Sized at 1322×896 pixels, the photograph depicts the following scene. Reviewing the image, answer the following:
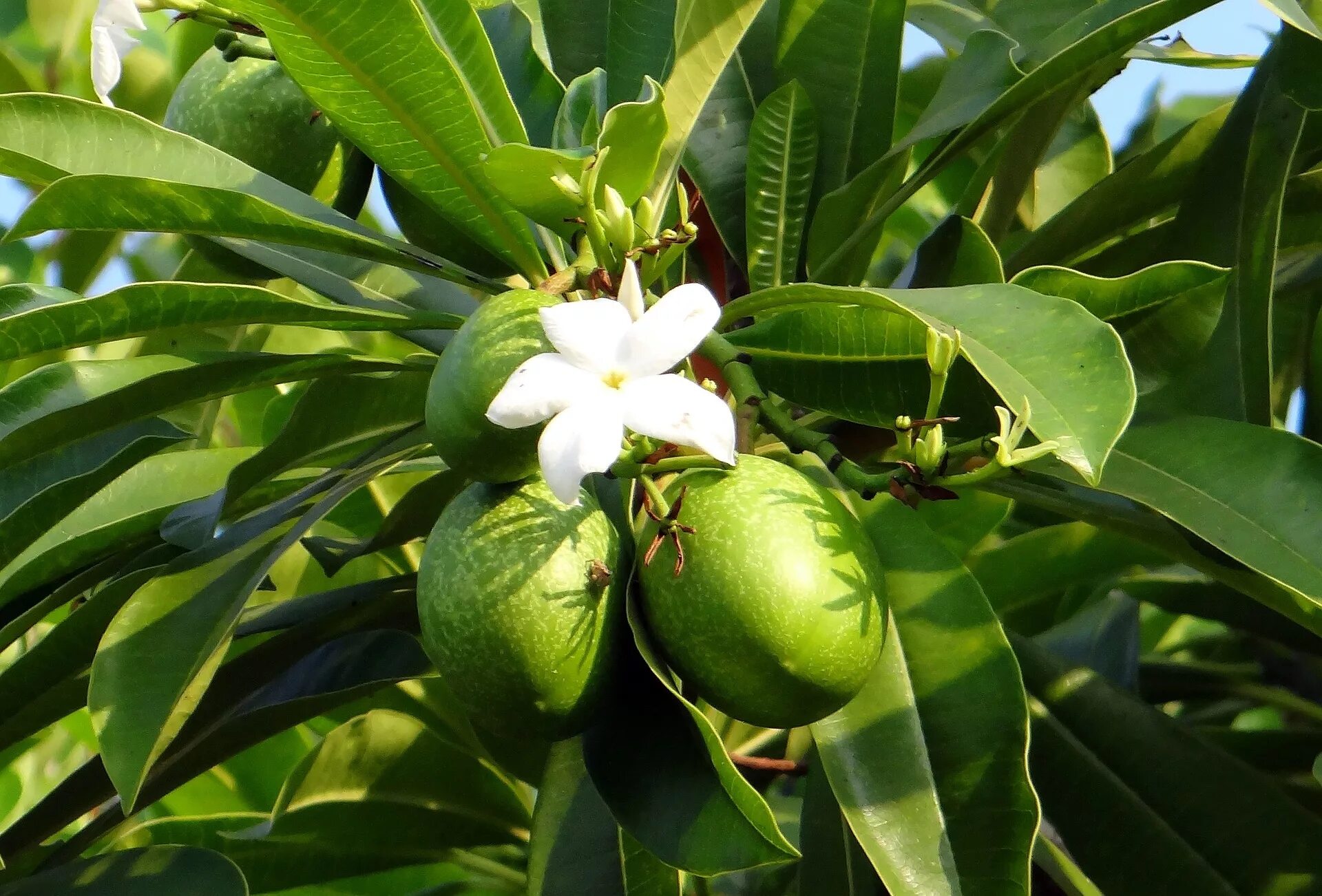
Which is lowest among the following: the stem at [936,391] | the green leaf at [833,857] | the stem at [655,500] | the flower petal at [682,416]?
the green leaf at [833,857]

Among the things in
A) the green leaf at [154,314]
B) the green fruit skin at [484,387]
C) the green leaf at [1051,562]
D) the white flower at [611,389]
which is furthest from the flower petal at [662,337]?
the green leaf at [1051,562]

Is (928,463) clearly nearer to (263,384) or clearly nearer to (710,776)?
(710,776)

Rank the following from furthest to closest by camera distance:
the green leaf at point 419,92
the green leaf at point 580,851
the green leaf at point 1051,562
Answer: the green leaf at point 1051,562, the green leaf at point 580,851, the green leaf at point 419,92

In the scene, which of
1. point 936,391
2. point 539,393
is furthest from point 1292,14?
point 539,393

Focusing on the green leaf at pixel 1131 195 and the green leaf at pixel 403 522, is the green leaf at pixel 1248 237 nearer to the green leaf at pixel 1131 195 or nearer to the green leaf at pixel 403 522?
the green leaf at pixel 1131 195

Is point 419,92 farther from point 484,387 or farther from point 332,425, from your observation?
point 332,425

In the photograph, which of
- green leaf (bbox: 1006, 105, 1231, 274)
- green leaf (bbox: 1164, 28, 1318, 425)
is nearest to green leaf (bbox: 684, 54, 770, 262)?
green leaf (bbox: 1006, 105, 1231, 274)

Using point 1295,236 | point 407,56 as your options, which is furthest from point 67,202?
point 1295,236
